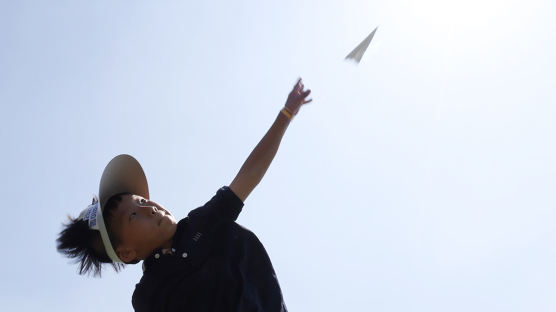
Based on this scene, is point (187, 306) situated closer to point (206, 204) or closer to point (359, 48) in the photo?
point (206, 204)

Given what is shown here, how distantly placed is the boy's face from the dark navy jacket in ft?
0.24

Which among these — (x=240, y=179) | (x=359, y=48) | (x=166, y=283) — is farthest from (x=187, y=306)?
(x=359, y=48)

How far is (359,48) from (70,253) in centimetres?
267

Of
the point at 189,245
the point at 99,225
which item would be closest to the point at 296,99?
the point at 189,245

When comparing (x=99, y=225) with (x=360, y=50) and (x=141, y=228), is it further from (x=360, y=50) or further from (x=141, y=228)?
(x=360, y=50)

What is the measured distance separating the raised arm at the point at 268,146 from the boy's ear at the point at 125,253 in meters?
0.88

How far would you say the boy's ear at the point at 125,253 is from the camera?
4.10m

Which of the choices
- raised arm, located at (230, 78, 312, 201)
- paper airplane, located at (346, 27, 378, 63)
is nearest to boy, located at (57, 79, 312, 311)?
raised arm, located at (230, 78, 312, 201)

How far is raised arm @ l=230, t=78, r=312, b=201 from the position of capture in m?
4.00

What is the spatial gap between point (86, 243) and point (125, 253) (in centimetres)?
32

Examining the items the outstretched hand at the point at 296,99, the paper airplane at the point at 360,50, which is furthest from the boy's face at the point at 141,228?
A: the paper airplane at the point at 360,50

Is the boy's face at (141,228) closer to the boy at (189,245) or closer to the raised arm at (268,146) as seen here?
the boy at (189,245)

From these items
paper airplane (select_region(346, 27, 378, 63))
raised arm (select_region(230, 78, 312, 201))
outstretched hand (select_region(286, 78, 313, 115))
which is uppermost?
paper airplane (select_region(346, 27, 378, 63))

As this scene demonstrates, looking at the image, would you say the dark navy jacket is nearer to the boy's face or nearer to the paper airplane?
the boy's face
